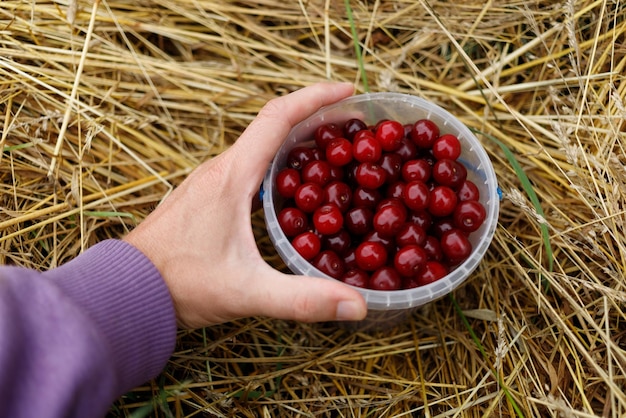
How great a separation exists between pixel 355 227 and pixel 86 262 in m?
0.85

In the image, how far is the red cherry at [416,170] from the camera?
2035mm

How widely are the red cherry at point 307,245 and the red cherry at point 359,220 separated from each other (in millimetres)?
171

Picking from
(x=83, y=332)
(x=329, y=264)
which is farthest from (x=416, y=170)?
(x=83, y=332)

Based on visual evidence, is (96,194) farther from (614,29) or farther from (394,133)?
(614,29)

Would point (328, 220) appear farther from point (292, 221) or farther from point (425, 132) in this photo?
point (425, 132)

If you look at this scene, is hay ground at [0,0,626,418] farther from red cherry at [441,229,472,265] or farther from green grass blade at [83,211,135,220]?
red cherry at [441,229,472,265]

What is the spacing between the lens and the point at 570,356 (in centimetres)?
213

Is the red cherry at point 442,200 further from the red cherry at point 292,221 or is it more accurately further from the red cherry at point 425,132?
the red cherry at point 292,221

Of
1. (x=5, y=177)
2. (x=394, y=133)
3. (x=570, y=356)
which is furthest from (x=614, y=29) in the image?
(x=5, y=177)

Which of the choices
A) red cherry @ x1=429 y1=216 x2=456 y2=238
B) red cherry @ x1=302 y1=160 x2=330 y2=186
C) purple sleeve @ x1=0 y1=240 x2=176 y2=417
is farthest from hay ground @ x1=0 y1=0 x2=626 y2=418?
red cherry @ x1=302 y1=160 x2=330 y2=186

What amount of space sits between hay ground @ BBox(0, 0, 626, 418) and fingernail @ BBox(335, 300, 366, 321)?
0.52 m

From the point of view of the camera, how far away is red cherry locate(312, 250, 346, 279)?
6.24 ft

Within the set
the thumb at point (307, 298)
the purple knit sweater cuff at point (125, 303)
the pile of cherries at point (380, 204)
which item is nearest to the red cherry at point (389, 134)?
the pile of cherries at point (380, 204)

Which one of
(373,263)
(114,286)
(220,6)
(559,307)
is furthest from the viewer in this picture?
(220,6)
